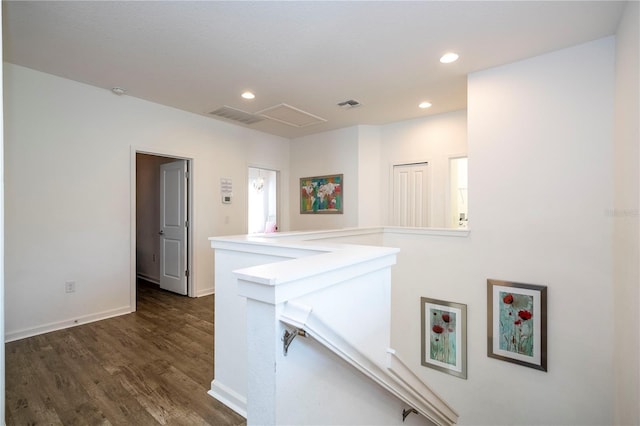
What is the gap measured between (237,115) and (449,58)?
292 cm

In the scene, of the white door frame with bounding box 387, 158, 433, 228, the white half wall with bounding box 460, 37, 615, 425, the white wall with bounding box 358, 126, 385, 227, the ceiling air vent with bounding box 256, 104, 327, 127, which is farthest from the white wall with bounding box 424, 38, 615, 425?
the ceiling air vent with bounding box 256, 104, 327, 127

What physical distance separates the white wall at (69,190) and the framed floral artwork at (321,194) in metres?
2.15

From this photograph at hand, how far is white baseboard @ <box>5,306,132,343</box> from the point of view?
9.98 ft

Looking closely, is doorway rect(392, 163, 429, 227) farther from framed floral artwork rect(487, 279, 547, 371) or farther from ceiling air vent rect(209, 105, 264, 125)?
ceiling air vent rect(209, 105, 264, 125)

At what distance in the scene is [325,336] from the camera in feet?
3.64

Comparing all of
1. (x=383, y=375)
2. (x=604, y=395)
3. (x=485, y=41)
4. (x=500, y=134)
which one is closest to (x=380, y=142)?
(x=500, y=134)

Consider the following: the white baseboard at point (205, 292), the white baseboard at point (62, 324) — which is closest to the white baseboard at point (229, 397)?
the white baseboard at point (62, 324)

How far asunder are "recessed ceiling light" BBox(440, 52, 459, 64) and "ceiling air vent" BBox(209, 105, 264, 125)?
2.64m

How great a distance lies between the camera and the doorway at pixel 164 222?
461cm

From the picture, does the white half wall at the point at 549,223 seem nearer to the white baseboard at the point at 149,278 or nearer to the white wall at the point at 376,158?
the white wall at the point at 376,158

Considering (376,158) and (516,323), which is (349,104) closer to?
(376,158)

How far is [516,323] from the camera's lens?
120 inches

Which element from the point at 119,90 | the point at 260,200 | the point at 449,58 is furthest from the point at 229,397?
the point at 260,200

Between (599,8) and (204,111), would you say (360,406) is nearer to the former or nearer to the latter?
(599,8)
